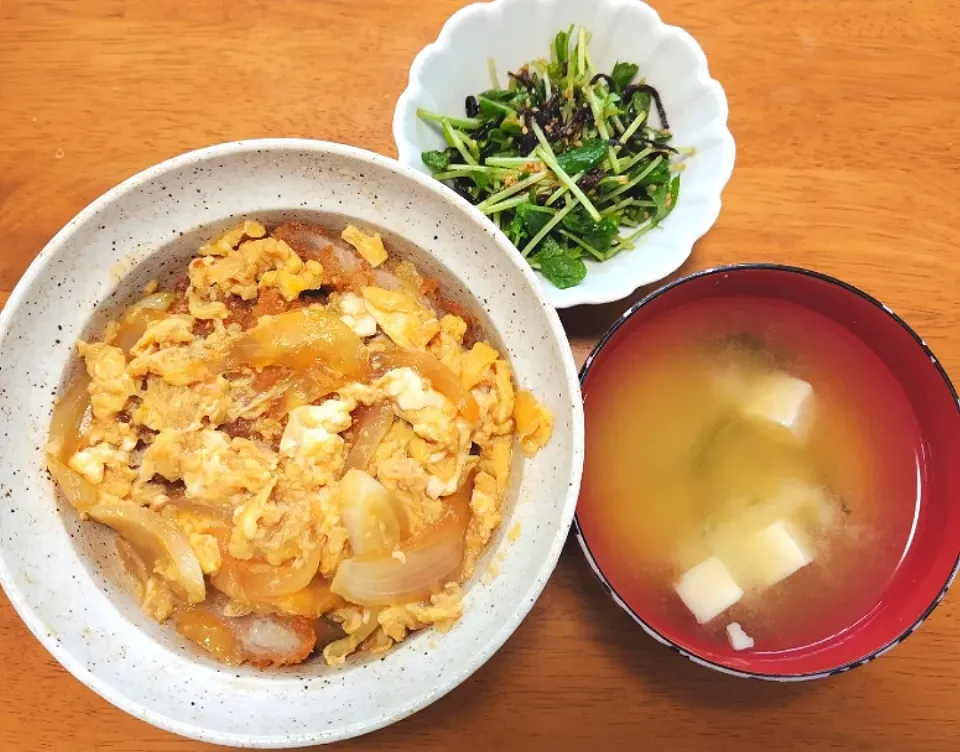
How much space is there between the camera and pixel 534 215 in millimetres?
1665

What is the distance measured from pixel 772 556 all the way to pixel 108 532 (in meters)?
1.24

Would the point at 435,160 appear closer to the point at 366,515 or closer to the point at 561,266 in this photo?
the point at 561,266

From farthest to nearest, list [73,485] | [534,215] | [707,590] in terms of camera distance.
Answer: [534,215], [707,590], [73,485]

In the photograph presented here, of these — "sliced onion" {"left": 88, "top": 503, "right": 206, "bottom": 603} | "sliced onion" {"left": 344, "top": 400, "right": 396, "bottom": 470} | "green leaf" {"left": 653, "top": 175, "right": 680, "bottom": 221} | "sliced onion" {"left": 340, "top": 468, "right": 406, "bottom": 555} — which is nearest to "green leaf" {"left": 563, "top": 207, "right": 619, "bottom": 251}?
"green leaf" {"left": 653, "top": 175, "right": 680, "bottom": 221}

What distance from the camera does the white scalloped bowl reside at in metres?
1.62

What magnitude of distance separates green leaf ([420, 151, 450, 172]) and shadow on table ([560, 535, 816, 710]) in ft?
2.74

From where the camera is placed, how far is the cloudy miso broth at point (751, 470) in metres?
1.54

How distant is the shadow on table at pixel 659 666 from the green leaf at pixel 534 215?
0.67 metres

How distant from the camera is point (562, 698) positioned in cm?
167

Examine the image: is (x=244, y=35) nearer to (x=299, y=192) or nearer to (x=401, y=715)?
(x=299, y=192)

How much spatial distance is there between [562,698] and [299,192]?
1.15m

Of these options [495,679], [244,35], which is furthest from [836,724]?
[244,35]

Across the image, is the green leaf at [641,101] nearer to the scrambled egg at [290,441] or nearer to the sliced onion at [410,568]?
the scrambled egg at [290,441]

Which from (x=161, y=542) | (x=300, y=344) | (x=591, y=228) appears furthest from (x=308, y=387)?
(x=591, y=228)
